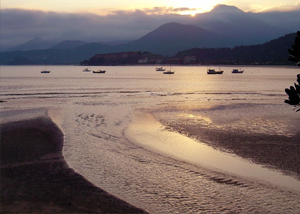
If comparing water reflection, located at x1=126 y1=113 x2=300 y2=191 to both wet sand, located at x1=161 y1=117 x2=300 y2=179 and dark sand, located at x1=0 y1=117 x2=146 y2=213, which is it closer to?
wet sand, located at x1=161 y1=117 x2=300 y2=179

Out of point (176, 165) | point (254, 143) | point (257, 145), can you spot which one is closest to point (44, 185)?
point (176, 165)

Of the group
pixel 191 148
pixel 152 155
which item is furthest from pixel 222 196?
pixel 191 148

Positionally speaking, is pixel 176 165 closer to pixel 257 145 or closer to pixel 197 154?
pixel 197 154

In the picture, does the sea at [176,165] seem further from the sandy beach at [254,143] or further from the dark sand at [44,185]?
the dark sand at [44,185]

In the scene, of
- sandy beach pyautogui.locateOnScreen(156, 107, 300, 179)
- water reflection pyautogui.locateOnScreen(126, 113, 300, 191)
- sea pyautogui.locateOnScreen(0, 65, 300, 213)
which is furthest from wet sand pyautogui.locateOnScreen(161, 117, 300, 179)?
water reflection pyautogui.locateOnScreen(126, 113, 300, 191)

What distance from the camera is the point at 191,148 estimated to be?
1639 cm

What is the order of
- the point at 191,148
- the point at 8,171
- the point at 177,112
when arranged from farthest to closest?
1. the point at 177,112
2. the point at 191,148
3. the point at 8,171

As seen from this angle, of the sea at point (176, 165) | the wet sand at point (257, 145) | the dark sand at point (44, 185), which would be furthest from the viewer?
the wet sand at point (257, 145)

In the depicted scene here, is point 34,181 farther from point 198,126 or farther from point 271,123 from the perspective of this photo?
point 271,123

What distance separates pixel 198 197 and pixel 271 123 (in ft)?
47.4

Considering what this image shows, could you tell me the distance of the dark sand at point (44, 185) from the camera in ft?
29.0

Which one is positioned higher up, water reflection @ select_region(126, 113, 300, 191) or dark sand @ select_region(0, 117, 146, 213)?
dark sand @ select_region(0, 117, 146, 213)

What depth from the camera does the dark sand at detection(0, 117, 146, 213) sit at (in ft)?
29.0

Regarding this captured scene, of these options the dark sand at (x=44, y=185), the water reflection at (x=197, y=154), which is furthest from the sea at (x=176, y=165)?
the dark sand at (x=44, y=185)
